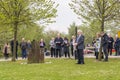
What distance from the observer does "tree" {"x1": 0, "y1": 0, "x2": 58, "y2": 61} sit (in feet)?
87.5

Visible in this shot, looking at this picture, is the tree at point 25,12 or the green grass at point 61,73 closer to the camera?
the green grass at point 61,73

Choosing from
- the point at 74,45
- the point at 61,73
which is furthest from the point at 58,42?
the point at 61,73

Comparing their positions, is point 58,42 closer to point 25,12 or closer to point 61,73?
point 25,12

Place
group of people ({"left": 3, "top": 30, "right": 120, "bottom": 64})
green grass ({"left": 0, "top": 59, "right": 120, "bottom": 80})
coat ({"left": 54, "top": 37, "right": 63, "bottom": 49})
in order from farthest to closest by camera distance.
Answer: coat ({"left": 54, "top": 37, "right": 63, "bottom": 49})
group of people ({"left": 3, "top": 30, "right": 120, "bottom": 64})
green grass ({"left": 0, "top": 59, "right": 120, "bottom": 80})

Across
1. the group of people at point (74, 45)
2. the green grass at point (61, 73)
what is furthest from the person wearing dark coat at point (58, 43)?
the green grass at point (61, 73)

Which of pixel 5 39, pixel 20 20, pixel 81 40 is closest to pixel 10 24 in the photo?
pixel 20 20

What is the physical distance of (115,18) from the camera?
26578mm

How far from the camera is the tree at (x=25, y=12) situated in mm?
26672

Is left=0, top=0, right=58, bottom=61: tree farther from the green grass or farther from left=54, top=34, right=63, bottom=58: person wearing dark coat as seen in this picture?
the green grass

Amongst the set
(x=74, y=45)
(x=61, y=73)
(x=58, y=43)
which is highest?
(x=58, y=43)

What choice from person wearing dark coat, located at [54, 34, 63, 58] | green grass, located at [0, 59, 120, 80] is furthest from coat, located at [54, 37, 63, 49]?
green grass, located at [0, 59, 120, 80]

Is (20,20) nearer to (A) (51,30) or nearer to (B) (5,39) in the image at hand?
(B) (5,39)

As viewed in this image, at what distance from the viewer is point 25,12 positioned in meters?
27.4

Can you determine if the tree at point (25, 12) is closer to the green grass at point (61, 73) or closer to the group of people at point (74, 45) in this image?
the group of people at point (74, 45)
